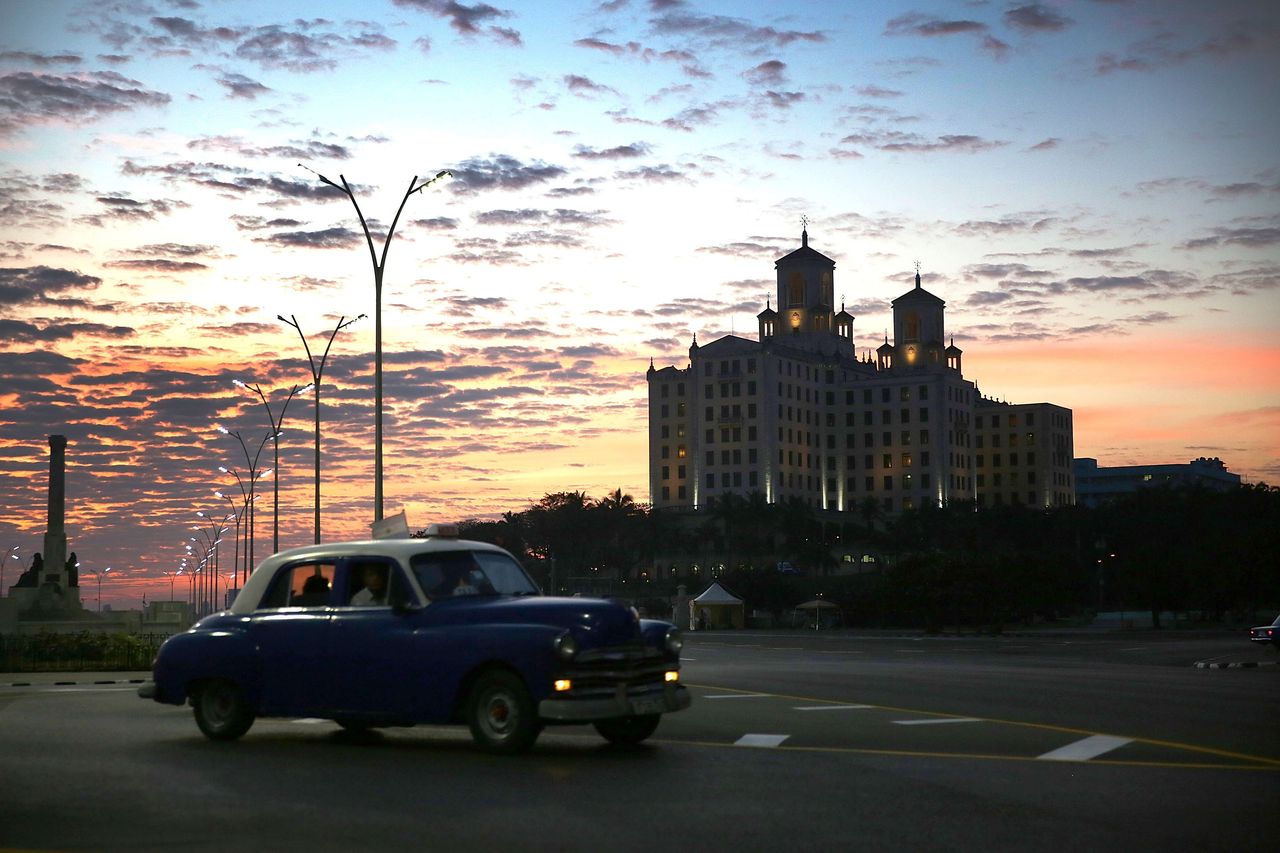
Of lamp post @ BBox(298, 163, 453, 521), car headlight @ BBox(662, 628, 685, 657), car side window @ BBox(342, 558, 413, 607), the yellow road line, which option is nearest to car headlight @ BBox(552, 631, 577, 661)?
car headlight @ BBox(662, 628, 685, 657)

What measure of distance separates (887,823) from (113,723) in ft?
35.1

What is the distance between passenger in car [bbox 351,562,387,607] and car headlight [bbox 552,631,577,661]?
7.01ft

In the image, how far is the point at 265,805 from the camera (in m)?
10.6

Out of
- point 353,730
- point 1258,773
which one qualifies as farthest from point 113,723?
point 1258,773

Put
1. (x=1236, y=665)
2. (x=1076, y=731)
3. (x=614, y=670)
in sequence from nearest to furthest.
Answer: (x=614, y=670), (x=1076, y=731), (x=1236, y=665)

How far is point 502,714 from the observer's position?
1355cm

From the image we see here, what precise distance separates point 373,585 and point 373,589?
1.5 inches

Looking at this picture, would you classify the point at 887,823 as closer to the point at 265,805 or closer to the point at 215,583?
the point at 265,805

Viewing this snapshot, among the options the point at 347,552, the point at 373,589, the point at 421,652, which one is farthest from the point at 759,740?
the point at 347,552

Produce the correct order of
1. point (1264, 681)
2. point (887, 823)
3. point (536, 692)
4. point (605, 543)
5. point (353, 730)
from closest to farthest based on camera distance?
point (887, 823)
point (536, 692)
point (353, 730)
point (1264, 681)
point (605, 543)

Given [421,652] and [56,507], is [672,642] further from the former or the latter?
[56,507]

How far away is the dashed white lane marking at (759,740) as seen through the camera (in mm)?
14453

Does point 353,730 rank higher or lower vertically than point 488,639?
lower

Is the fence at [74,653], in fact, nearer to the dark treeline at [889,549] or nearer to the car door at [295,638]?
the car door at [295,638]
